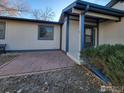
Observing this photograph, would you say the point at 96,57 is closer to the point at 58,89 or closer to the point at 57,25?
the point at 58,89

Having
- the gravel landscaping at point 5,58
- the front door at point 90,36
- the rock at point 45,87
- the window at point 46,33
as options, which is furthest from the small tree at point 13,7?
the rock at point 45,87

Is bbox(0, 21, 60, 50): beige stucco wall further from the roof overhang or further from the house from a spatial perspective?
the roof overhang

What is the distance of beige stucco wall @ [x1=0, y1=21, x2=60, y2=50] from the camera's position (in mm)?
9633

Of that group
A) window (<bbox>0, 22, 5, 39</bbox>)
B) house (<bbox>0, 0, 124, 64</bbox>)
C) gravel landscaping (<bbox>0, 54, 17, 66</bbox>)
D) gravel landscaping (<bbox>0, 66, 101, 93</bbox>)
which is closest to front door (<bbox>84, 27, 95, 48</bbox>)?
house (<bbox>0, 0, 124, 64</bbox>)

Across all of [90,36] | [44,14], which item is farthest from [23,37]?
[44,14]

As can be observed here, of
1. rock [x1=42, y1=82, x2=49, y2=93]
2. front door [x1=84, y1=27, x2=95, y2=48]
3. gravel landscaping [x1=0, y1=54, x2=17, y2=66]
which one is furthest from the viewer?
front door [x1=84, y1=27, x2=95, y2=48]

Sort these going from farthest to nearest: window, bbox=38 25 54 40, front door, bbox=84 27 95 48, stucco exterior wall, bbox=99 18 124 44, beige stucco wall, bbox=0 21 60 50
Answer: front door, bbox=84 27 95 48, window, bbox=38 25 54 40, beige stucco wall, bbox=0 21 60 50, stucco exterior wall, bbox=99 18 124 44

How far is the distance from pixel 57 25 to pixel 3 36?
4.57m

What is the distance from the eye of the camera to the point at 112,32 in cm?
924

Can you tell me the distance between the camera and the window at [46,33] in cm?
1060

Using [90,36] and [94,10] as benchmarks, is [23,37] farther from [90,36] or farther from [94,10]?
[94,10]

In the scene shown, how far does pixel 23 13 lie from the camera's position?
23672 mm

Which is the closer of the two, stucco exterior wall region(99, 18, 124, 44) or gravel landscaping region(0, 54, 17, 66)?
gravel landscaping region(0, 54, 17, 66)

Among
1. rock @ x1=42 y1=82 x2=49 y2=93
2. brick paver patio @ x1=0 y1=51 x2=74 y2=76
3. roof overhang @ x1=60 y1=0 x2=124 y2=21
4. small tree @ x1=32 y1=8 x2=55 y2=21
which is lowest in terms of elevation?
rock @ x1=42 y1=82 x2=49 y2=93
